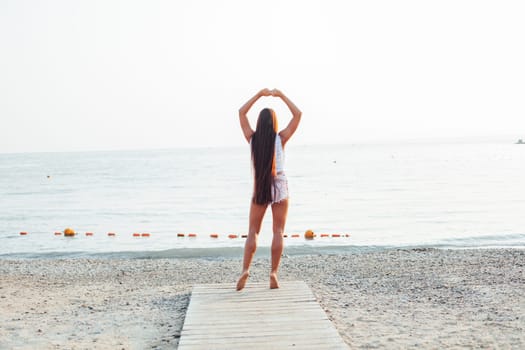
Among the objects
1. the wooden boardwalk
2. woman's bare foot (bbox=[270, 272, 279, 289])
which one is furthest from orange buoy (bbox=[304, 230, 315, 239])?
woman's bare foot (bbox=[270, 272, 279, 289])

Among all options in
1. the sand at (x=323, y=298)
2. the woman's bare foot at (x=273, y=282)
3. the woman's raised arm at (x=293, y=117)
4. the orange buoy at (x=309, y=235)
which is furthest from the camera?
the orange buoy at (x=309, y=235)

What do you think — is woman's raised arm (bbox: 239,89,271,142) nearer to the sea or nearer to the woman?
the woman

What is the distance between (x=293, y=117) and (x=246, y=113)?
61 centimetres

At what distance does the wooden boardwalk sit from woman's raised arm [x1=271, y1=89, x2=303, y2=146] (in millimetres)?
1999

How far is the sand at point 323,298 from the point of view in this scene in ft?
21.8

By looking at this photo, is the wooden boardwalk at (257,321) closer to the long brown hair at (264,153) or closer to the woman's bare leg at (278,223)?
the woman's bare leg at (278,223)

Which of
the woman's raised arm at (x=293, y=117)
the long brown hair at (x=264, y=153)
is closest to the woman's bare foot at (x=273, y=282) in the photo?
the long brown hair at (x=264, y=153)

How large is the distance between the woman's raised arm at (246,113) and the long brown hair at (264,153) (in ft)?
0.49

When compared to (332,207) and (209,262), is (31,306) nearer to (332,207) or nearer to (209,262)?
(209,262)

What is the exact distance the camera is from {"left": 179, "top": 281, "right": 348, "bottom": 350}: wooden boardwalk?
18.4 feet

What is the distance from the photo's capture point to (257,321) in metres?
6.27

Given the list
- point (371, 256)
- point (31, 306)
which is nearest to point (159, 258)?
point (371, 256)

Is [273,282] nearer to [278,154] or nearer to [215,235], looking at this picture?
[278,154]

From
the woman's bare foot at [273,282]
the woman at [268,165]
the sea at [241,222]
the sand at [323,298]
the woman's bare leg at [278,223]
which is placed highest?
the woman at [268,165]
